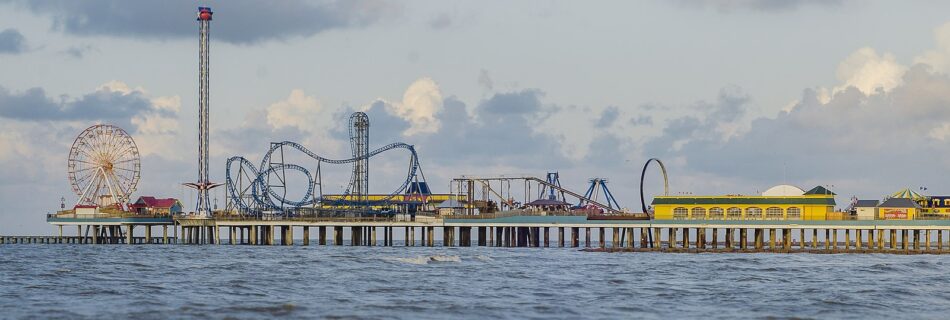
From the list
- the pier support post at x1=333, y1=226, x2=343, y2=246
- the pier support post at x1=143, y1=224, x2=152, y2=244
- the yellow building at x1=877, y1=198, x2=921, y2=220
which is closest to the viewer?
the yellow building at x1=877, y1=198, x2=921, y2=220

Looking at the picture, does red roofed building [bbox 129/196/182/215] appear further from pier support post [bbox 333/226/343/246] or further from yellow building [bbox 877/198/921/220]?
yellow building [bbox 877/198/921/220]

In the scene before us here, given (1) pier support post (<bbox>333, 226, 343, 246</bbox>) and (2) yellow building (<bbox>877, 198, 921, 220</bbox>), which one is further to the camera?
(1) pier support post (<bbox>333, 226, 343, 246</bbox>)

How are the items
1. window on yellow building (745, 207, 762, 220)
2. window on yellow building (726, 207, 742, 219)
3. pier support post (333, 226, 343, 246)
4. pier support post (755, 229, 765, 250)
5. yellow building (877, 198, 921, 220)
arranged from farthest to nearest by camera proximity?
pier support post (333, 226, 343, 246) → window on yellow building (726, 207, 742, 219) → window on yellow building (745, 207, 762, 220) → pier support post (755, 229, 765, 250) → yellow building (877, 198, 921, 220)

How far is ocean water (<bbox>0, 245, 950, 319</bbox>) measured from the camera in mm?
56188

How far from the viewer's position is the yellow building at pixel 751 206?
120938mm

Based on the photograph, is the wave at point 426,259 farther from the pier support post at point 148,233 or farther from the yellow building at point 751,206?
the pier support post at point 148,233

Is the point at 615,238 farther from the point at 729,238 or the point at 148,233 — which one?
the point at 148,233

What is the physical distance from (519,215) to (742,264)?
150ft

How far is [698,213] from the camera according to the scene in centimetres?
12406

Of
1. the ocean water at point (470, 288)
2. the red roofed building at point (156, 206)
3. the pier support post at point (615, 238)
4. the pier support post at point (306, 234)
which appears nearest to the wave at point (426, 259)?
the ocean water at point (470, 288)

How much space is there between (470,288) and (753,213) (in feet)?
196

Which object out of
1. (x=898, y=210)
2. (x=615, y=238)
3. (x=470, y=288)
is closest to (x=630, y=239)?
(x=615, y=238)

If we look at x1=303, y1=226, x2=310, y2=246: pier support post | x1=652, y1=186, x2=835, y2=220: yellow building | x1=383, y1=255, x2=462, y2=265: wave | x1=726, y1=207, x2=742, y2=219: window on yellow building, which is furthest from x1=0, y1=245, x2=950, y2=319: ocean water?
x1=303, y1=226, x2=310, y2=246: pier support post

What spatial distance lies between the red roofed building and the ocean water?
64.1 meters
